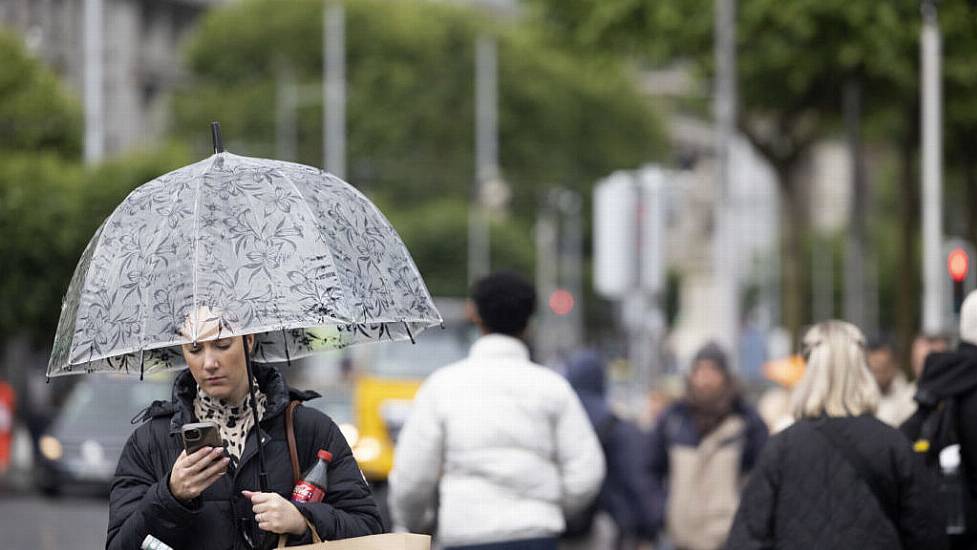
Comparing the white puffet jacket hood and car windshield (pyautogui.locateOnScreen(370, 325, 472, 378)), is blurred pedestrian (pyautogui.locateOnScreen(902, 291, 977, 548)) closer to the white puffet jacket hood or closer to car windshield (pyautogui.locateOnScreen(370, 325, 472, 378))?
the white puffet jacket hood

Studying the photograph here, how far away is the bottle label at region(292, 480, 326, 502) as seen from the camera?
4.89m

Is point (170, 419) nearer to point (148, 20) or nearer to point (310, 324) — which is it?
point (310, 324)

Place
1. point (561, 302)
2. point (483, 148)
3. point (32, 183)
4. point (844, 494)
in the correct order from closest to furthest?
point (844, 494) → point (32, 183) → point (561, 302) → point (483, 148)

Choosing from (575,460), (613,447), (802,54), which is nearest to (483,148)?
(802,54)

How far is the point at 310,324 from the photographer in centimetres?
491

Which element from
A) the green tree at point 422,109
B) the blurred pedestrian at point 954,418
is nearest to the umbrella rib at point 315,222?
the blurred pedestrian at point 954,418

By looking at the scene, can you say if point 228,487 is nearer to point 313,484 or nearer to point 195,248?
point 313,484

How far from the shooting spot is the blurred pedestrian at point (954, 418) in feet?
23.7

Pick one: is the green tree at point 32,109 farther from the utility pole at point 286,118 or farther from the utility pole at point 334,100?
the utility pole at point 286,118

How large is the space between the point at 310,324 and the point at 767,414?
8596 mm

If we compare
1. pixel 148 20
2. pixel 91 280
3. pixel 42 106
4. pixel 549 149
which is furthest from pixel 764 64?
pixel 148 20

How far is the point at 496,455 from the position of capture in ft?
24.3

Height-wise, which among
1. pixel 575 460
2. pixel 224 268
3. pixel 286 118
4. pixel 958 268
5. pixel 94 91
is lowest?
pixel 575 460

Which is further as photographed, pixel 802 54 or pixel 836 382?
pixel 802 54
